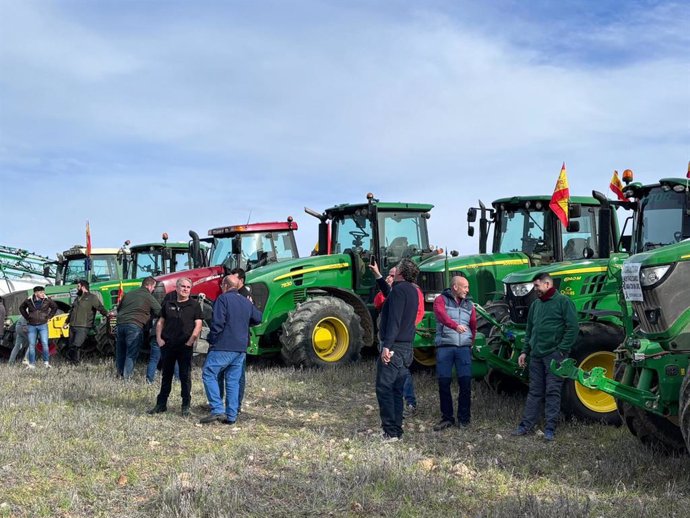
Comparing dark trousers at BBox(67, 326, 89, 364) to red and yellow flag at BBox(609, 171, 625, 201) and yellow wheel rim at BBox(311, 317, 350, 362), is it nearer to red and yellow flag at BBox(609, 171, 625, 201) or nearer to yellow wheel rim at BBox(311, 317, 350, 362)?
yellow wheel rim at BBox(311, 317, 350, 362)

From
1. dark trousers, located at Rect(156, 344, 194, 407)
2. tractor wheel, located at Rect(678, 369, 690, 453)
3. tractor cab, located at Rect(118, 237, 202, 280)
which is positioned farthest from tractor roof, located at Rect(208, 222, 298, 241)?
tractor wheel, located at Rect(678, 369, 690, 453)

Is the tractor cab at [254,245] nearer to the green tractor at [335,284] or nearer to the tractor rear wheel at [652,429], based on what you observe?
the green tractor at [335,284]

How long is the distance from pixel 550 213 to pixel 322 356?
401cm

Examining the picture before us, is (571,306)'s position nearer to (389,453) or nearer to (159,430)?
(389,453)

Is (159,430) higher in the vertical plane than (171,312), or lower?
lower

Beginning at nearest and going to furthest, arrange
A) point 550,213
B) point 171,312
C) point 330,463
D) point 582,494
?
point 582,494 < point 330,463 < point 171,312 < point 550,213

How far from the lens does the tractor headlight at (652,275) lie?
6.59m

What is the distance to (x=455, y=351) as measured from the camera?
8500 mm

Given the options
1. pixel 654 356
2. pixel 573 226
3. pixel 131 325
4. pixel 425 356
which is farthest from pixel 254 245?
pixel 654 356

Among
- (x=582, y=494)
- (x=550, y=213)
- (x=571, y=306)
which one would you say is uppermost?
(x=550, y=213)

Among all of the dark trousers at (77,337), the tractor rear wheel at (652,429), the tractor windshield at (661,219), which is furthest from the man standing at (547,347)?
the dark trousers at (77,337)

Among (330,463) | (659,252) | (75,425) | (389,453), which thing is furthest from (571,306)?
(75,425)

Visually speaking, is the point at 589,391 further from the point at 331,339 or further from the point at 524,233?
the point at 331,339

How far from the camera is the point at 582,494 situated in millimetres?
5828
